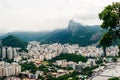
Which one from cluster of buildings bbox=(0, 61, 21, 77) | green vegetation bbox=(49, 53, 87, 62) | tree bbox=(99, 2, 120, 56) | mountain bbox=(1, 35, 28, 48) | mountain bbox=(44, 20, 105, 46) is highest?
mountain bbox=(44, 20, 105, 46)

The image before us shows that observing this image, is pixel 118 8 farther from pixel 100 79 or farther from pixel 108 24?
pixel 100 79

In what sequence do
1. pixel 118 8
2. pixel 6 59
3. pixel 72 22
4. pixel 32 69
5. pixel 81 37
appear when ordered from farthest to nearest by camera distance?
pixel 72 22 < pixel 81 37 < pixel 6 59 < pixel 32 69 < pixel 118 8

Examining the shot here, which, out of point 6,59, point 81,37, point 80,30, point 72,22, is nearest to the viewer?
point 6,59

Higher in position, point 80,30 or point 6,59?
point 80,30

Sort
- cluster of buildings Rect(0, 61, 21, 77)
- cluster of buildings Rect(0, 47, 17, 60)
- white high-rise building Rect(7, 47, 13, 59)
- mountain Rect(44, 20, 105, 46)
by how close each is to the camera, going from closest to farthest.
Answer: cluster of buildings Rect(0, 61, 21, 77) < white high-rise building Rect(7, 47, 13, 59) < cluster of buildings Rect(0, 47, 17, 60) < mountain Rect(44, 20, 105, 46)

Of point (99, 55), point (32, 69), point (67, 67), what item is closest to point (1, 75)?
point (32, 69)

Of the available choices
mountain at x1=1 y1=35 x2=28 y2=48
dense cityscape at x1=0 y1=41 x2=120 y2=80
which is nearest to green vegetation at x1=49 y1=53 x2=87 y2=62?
dense cityscape at x1=0 y1=41 x2=120 y2=80

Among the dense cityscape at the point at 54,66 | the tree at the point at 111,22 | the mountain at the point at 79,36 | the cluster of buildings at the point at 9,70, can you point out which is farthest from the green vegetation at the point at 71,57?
the tree at the point at 111,22

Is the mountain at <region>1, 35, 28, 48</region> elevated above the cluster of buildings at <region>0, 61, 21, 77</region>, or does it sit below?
above

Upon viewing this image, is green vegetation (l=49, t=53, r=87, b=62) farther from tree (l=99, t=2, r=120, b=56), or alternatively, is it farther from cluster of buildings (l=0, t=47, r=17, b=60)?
tree (l=99, t=2, r=120, b=56)

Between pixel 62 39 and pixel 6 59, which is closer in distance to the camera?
pixel 6 59
